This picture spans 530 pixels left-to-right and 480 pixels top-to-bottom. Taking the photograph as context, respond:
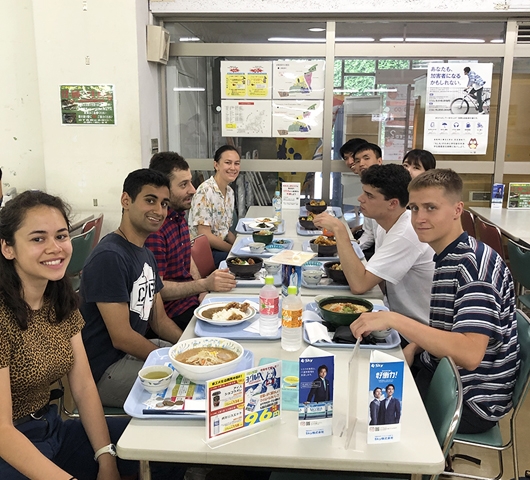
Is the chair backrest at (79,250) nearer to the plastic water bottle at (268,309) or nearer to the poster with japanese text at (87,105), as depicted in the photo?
the poster with japanese text at (87,105)

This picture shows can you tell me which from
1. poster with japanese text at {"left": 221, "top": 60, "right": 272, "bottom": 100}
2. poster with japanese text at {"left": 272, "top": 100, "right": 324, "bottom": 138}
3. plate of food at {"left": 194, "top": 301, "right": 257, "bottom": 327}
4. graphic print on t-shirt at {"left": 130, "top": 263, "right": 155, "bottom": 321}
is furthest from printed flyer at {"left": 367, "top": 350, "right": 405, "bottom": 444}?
poster with japanese text at {"left": 221, "top": 60, "right": 272, "bottom": 100}

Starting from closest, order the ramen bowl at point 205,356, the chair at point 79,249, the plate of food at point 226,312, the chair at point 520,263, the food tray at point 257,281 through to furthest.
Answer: the ramen bowl at point 205,356, the plate of food at point 226,312, the food tray at point 257,281, the chair at point 520,263, the chair at point 79,249

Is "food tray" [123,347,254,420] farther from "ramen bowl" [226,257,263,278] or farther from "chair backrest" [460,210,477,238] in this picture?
"chair backrest" [460,210,477,238]

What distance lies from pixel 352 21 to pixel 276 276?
2.99 m

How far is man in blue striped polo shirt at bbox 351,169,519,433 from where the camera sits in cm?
157

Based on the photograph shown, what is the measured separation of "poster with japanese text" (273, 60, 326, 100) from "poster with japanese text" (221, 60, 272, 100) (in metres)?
0.08

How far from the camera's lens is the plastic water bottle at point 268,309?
66.6 inches

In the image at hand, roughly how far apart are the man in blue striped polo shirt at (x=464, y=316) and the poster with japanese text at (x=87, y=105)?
3.03 meters

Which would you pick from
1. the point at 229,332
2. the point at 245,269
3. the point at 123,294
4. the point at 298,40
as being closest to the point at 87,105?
the point at 298,40

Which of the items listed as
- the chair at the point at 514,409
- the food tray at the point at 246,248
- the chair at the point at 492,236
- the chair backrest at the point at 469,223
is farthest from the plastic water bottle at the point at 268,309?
the chair backrest at the point at 469,223

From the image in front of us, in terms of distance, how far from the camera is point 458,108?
15.0 ft

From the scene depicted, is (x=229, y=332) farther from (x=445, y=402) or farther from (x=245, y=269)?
(x=445, y=402)

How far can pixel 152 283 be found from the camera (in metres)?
2.08

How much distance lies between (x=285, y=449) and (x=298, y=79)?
12.9ft
